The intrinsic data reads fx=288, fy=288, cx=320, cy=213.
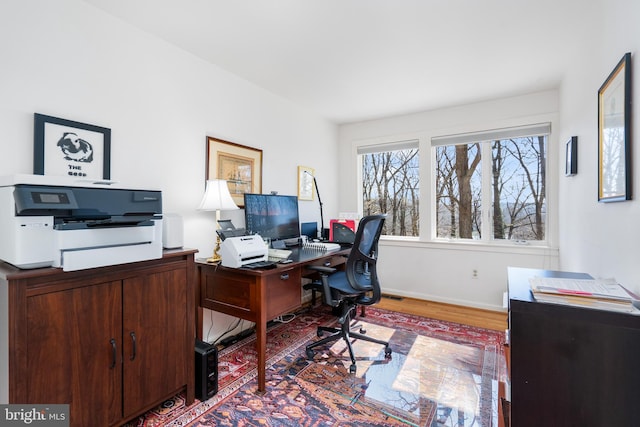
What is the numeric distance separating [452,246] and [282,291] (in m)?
2.39

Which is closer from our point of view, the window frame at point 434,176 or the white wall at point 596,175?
the white wall at point 596,175

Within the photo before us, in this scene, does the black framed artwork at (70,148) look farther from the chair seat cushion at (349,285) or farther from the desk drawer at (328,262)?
the chair seat cushion at (349,285)

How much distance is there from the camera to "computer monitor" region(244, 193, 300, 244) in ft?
7.84

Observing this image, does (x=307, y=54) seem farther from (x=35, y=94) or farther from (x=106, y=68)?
(x=35, y=94)

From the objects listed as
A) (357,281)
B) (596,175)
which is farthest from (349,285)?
(596,175)

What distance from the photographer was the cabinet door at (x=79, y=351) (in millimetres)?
1186

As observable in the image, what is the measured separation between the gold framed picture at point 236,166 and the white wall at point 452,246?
174cm

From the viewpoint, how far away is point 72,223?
126cm

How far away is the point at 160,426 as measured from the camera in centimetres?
157

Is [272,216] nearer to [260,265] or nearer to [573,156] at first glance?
[260,265]

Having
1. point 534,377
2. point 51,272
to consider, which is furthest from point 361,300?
point 51,272

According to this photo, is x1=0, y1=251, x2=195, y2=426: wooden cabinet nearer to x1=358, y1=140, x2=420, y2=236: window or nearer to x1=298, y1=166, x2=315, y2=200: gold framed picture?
x1=298, y1=166, x2=315, y2=200: gold framed picture

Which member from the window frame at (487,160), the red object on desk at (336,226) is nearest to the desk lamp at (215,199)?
the red object on desk at (336,226)

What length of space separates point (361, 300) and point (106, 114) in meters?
2.23
